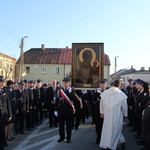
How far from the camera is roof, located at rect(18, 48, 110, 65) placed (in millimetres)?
57906

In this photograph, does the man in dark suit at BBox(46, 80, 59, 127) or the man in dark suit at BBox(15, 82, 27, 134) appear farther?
the man in dark suit at BBox(46, 80, 59, 127)

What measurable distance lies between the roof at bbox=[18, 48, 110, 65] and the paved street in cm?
4668

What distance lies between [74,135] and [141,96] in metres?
2.96

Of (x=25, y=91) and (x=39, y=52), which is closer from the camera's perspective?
(x=25, y=91)

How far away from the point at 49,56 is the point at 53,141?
167 feet

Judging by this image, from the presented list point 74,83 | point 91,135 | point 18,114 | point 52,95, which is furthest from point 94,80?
point 18,114

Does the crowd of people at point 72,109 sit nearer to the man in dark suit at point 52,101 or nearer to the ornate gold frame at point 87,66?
the man in dark suit at point 52,101

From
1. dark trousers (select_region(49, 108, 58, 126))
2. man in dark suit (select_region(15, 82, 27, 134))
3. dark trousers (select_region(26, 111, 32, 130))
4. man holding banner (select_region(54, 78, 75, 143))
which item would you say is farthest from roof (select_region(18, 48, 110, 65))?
man holding banner (select_region(54, 78, 75, 143))

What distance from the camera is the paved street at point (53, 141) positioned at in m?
8.02

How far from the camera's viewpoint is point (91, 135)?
10125 millimetres

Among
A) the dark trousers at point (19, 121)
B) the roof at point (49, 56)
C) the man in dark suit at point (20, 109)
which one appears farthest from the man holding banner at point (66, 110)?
the roof at point (49, 56)

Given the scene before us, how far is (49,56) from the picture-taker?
194 ft

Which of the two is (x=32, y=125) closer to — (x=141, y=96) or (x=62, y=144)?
(x=62, y=144)

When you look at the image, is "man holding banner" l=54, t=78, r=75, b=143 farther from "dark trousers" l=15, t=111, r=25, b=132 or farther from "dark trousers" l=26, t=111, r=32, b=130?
"dark trousers" l=26, t=111, r=32, b=130
